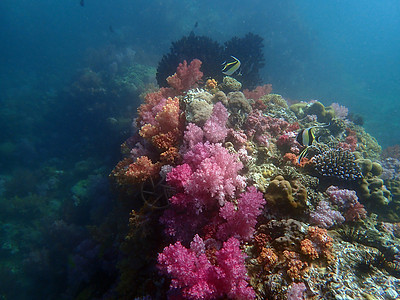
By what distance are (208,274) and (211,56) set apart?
9137 millimetres

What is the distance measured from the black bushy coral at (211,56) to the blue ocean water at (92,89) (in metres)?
4.10

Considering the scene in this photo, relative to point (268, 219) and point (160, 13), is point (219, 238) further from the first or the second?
point (160, 13)

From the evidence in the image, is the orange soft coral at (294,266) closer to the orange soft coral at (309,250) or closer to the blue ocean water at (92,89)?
the orange soft coral at (309,250)

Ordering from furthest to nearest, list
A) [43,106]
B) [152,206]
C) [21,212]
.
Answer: [43,106], [21,212], [152,206]

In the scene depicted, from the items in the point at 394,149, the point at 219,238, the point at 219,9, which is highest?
the point at 219,9

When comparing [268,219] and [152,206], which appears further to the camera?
[152,206]

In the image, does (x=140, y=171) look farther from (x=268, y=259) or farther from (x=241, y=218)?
(x=268, y=259)

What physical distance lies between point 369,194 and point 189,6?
3609 centimetres

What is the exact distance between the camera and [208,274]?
8.11 ft

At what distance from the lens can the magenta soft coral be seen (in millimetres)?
2291

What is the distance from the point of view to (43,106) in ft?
62.1

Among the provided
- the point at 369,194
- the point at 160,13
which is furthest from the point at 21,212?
the point at 160,13

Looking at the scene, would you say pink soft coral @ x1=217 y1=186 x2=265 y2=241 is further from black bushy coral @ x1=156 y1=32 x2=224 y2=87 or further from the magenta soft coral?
black bushy coral @ x1=156 y1=32 x2=224 y2=87

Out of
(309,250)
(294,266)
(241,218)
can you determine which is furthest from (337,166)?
(241,218)
